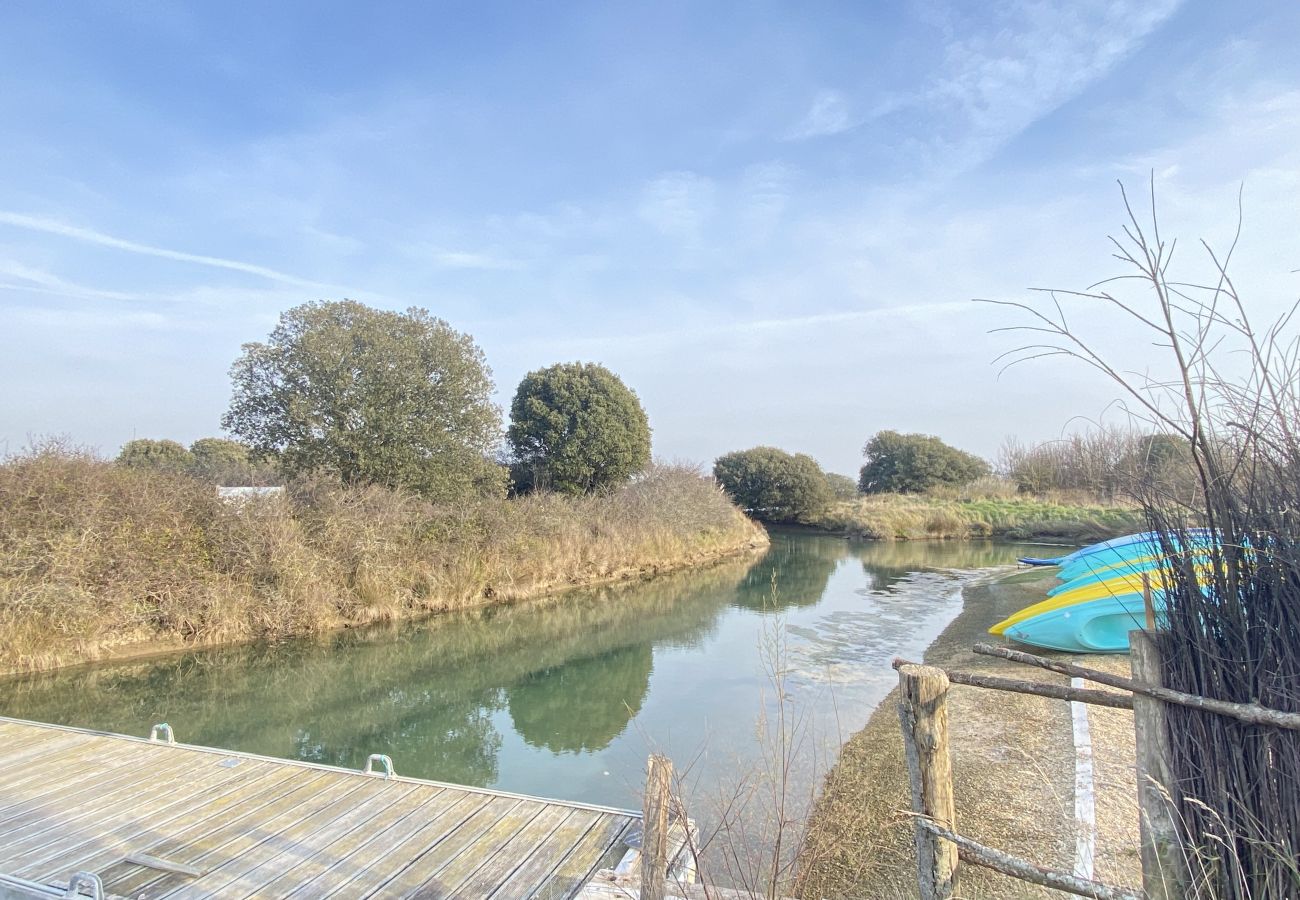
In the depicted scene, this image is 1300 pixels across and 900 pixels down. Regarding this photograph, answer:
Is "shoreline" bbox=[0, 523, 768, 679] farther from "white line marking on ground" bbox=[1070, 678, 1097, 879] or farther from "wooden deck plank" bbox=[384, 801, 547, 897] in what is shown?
"white line marking on ground" bbox=[1070, 678, 1097, 879]

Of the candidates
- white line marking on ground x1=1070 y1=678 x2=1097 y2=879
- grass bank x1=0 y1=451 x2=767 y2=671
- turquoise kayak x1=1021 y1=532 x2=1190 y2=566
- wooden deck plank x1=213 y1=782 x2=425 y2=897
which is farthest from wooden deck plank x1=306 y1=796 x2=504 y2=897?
grass bank x1=0 y1=451 x2=767 y2=671

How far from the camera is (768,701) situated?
23.4 feet

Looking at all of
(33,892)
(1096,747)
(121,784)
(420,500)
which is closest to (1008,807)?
(1096,747)

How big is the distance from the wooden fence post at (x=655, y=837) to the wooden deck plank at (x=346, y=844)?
1.89 metres

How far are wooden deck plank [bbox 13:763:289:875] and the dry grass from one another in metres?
23.2

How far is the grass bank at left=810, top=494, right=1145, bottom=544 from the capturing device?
2420 cm

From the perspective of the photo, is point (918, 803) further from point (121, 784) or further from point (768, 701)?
point (768, 701)

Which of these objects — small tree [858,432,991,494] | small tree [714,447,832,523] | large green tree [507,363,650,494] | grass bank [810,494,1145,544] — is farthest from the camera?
small tree [858,432,991,494]

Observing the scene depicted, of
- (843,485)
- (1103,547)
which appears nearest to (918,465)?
(843,485)

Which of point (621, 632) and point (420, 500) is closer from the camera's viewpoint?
point (621, 632)

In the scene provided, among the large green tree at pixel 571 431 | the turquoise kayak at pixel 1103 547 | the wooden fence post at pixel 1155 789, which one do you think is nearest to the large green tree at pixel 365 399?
the large green tree at pixel 571 431

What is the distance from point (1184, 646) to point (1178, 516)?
1.20 feet

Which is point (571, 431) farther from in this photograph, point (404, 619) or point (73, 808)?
point (73, 808)

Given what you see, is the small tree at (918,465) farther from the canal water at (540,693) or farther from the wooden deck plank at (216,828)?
the wooden deck plank at (216,828)
